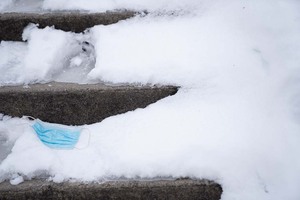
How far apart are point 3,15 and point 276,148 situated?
6.72 feet

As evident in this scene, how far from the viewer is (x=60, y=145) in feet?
5.39

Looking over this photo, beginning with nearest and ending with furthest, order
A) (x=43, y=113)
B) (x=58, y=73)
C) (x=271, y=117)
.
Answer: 1. (x=271, y=117)
2. (x=43, y=113)
3. (x=58, y=73)

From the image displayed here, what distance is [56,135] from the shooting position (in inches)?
65.9

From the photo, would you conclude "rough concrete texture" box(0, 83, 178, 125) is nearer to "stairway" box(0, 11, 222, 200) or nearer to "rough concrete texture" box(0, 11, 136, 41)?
"stairway" box(0, 11, 222, 200)

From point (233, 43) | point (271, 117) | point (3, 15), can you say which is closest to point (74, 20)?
point (3, 15)

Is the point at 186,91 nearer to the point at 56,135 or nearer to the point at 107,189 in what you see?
the point at 107,189

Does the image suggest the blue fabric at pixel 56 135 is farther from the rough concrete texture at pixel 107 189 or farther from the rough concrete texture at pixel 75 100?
→ the rough concrete texture at pixel 107 189

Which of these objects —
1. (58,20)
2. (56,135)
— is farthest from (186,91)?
(58,20)

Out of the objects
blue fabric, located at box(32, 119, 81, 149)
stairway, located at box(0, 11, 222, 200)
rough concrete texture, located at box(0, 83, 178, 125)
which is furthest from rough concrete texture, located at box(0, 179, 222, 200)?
rough concrete texture, located at box(0, 83, 178, 125)

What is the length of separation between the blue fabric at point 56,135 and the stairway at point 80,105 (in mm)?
50

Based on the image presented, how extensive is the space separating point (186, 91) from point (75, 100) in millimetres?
725

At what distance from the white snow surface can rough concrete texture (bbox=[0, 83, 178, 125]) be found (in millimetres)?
64

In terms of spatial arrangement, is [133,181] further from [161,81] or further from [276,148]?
[276,148]

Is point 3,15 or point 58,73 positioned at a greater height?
point 3,15
